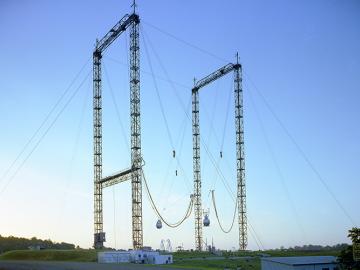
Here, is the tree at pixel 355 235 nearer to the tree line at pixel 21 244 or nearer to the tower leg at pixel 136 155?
the tower leg at pixel 136 155

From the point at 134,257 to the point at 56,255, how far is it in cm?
1651

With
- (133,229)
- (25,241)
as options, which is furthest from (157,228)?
(25,241)

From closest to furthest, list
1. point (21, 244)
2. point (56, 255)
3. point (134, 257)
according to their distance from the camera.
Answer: point (134, 257) → point (56, 255) → point (21, 244)

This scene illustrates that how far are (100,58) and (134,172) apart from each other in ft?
79.6

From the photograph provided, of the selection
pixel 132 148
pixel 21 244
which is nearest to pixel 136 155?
pixel 132 148

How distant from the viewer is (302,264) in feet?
205

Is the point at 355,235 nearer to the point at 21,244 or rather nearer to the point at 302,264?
the point at 302,264

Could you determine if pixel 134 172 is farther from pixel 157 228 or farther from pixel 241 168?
pixel 241 168

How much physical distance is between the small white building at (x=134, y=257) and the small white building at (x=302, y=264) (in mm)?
18201

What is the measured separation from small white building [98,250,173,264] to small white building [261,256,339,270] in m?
18.2

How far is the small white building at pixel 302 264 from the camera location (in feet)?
205

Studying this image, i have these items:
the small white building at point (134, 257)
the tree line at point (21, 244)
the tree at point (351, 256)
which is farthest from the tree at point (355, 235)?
the tree line at point (21, 244)

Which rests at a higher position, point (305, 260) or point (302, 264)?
point (305, 260)

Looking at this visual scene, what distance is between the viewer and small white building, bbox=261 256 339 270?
62487 millimetres
